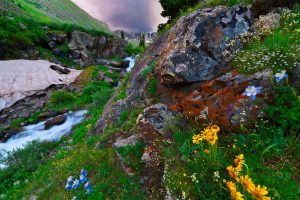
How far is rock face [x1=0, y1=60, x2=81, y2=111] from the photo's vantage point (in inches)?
1030

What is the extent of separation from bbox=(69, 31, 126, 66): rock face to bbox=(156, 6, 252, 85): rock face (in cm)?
4193

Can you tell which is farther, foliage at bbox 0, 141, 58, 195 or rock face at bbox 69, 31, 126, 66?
rock face at bbox 69, 31, 126, 66

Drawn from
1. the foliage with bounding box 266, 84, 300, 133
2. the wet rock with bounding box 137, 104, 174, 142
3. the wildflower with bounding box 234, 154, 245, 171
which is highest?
the foliage with bounding box 266, 84, 300, 133

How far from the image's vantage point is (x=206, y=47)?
290 inches

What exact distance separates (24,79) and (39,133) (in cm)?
1109

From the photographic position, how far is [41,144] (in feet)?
53.2

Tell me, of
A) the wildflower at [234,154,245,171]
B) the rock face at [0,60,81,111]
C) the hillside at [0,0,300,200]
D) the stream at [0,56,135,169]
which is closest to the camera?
the wildflower at [234,154,245,171]

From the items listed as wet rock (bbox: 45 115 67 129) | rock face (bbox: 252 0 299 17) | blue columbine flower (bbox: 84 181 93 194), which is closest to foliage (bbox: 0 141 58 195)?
wet rock (bbox: 45 115 67 129)

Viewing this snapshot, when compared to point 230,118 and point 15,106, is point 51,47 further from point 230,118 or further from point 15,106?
point 230,118

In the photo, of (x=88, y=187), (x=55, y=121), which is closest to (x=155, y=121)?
(x=88, y=187)

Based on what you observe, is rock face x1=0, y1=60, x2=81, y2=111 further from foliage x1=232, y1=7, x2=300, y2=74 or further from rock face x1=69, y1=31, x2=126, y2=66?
foliage x1=232, y1=7, x2=300, y2=74

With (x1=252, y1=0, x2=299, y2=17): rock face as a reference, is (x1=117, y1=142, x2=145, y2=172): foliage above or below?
below

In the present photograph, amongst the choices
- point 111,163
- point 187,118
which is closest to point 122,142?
point 111,163

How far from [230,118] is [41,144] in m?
13.9
